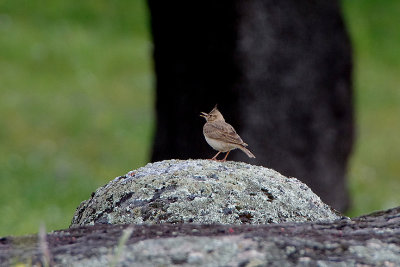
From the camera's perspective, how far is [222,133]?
5730 mm

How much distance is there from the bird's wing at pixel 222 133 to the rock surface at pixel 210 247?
7.66 ft

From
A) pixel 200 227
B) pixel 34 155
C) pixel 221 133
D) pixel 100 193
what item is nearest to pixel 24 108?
pixel 34 155

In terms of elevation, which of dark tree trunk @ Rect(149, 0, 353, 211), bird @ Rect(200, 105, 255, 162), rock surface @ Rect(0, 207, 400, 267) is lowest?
rock surface @ Rect(0, 207, 400, 267)

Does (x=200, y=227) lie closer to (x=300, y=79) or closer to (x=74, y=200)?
(x=300, y=79)

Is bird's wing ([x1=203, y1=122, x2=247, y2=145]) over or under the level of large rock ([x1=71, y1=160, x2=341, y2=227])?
over

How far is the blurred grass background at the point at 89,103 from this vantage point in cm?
1320

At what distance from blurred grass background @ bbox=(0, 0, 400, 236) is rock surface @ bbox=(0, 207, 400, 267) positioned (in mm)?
6888

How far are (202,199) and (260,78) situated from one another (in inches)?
256

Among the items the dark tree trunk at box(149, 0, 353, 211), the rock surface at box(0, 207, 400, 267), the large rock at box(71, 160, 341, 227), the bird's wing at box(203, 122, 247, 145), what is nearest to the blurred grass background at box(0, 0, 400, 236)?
the dark tree trunk at box(149, 0, 353, 211)

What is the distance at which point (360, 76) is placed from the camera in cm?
1833

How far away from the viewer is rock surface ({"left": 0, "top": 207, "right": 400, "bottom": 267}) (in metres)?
2.90

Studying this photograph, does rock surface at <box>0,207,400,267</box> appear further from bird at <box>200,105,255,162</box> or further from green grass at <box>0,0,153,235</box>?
green grass at <box>0,0,153,235</box>

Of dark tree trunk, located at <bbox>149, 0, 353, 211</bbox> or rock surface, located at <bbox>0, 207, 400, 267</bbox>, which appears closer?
rock surface, located at <bbox>0, 207, 400, 267</bbox>

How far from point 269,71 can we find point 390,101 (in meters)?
7.25
